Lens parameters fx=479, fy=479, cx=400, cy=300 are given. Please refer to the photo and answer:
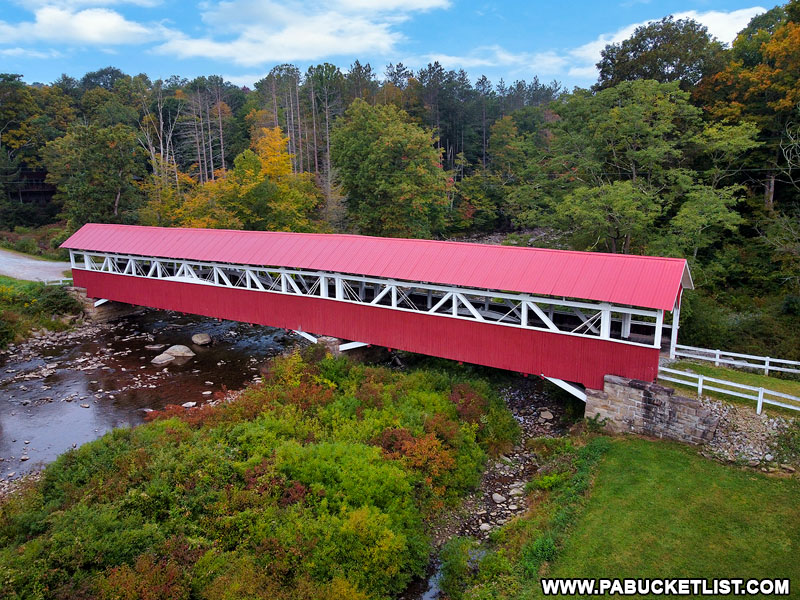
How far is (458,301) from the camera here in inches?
693

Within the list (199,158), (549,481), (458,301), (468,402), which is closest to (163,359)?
(458,301)

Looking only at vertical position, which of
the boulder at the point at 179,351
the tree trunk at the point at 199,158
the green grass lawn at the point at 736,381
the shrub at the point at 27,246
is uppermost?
the tree trunk at the point at 199,158

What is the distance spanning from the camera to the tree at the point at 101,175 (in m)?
38.7

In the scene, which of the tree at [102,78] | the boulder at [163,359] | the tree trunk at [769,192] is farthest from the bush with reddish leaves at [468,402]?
the tree at [102,78]

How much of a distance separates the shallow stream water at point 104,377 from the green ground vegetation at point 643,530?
1232 centimetres

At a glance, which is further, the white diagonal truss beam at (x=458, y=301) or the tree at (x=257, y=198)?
the tree at (x=257, y=198)

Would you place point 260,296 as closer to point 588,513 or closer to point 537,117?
point 588,513

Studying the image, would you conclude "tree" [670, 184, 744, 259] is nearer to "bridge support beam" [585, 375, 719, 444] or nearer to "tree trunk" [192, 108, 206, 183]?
"bridge support beam" [585, 375, 719, 444]

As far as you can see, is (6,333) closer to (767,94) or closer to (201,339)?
(201,339)

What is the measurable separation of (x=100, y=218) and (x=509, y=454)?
1519 inches

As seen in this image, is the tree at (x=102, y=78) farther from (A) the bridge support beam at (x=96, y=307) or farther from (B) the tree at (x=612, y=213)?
(B) the tree at (x=612, y=213)

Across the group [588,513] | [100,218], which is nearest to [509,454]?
[588,513]

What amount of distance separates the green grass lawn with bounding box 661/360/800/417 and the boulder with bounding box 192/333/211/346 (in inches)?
814

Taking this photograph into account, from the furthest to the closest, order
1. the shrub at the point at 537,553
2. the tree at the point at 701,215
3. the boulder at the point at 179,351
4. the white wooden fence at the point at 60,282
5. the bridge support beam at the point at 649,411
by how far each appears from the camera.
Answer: the white wooden fence at the point at 60,282
the boulder at the point at 179,351
the tree at the point at 701,215
the bridge support beam at the point at 649,411
the shrub at the point at 537,553
